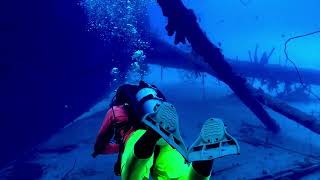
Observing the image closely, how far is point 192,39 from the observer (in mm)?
7875

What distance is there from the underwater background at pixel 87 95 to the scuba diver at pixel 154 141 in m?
1.34

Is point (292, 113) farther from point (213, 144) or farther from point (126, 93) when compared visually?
point (213, 144)

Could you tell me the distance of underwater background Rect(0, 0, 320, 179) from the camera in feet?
24.6

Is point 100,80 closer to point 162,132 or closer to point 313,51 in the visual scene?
point 162,132

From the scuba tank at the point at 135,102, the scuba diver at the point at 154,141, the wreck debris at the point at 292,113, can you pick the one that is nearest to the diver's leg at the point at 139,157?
the scuba diver at the point at 154,141

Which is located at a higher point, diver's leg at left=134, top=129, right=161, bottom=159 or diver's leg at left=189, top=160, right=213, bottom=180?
diver's leg at left=134, top=129, right=161, bottom=159

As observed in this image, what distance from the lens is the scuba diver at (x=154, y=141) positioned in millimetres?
2506

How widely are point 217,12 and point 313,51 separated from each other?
48.0 metres

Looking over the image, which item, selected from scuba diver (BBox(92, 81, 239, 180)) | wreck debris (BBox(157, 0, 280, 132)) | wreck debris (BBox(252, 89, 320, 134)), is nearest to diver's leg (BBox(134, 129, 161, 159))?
scuba diver (BBox(92, 81, 239, 180))

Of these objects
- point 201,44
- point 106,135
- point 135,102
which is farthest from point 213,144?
point 201,44

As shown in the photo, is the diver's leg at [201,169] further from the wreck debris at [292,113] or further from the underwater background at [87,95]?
the wreck debris at [292,113]

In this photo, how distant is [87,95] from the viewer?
10.9m

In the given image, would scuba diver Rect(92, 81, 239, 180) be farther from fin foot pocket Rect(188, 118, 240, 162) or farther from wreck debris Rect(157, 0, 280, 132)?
wreck debris Rect(157, 0, 280, 132)

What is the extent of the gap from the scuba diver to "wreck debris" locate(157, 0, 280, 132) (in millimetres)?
3811
